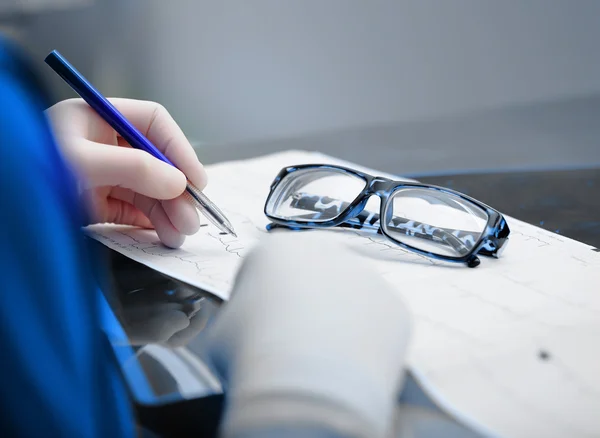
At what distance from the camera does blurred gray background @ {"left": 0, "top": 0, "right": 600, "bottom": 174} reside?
156 centimetres

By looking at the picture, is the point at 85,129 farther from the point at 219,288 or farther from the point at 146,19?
the point at 146,19

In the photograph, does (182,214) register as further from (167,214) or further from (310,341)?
(310,341)

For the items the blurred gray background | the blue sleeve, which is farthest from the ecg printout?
the blurred gray background

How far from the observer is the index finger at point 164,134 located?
572mm

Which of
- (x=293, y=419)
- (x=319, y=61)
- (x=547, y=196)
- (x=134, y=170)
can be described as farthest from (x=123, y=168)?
(x=319, y=61)

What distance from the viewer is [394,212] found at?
573 millimetres

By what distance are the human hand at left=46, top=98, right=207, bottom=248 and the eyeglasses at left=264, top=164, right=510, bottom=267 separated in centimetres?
9

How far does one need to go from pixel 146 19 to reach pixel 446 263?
1276 millimetres

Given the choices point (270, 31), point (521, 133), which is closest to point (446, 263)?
point (521, 133)

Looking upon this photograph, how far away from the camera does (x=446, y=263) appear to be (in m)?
0.53

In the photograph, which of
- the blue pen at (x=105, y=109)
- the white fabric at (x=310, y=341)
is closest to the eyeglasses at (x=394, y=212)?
the blue pen at (x=105, y=109)

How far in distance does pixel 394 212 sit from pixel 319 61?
114 centimetres

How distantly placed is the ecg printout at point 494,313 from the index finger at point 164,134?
6cm

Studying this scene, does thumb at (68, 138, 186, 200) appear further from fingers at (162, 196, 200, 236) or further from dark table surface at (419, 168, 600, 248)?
dark table surface at (419, 168, 600, 248)
